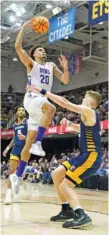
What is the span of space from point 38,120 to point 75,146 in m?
14.3

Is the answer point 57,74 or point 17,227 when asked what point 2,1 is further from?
point 17,227

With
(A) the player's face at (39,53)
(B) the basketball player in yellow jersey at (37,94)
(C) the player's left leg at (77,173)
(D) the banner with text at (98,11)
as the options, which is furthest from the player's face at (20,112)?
(D) the banner with text at (98,11)

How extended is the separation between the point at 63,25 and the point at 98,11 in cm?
190

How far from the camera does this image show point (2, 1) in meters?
15.1

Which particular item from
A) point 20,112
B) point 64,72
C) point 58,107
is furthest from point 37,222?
point 58,107

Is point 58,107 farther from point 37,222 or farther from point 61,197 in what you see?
point 37,222

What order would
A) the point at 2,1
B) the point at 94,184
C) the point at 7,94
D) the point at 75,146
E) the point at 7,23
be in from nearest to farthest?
the point at 94,184 < the point at 2,1 < the point at 7,23 < the point at 75,146 < the point at 7,94

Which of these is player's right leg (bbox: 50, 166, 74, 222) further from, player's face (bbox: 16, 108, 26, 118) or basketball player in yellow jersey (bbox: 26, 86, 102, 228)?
player's face (bbox: 16, 108, 26, 118)

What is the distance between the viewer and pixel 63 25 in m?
11.6

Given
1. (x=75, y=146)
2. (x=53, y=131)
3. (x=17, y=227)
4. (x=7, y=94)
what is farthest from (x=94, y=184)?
(x=7, y=94)

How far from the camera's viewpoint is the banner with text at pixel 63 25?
11.3 m

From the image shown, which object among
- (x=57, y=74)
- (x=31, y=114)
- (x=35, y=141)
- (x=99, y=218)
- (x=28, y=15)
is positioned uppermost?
(x=28, y=15)

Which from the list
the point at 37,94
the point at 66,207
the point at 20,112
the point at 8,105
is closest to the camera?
the point at 66,207

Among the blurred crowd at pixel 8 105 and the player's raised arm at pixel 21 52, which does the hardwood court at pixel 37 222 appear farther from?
the blurred crowd at pixel 8 105
